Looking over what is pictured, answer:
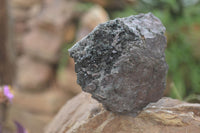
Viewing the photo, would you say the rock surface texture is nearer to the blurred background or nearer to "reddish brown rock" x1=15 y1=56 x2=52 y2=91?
the blurred background

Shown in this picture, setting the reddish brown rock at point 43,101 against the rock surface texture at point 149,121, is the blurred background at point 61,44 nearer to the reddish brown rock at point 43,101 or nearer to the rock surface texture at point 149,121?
the reddish brown rock at point 43,101

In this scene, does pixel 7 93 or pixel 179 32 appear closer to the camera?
pixel 7 93

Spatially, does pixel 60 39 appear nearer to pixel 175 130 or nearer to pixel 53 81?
pixel 53 81

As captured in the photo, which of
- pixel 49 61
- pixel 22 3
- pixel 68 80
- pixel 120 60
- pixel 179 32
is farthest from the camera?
pixel 22 3

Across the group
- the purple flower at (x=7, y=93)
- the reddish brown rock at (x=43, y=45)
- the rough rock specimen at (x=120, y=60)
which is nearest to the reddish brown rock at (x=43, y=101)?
the reddish brown rock at (x=43, y=45)

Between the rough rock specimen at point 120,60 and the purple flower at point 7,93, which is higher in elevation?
the rough rock specimen at point 120,60

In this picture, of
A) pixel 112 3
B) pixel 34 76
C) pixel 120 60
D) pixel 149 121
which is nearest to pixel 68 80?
pixel 34 76

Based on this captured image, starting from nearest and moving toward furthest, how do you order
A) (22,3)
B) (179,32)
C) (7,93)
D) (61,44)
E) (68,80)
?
(7,93), (179,32), (68,80), (61,44), (22,3)

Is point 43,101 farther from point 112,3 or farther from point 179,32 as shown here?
point 179,32
